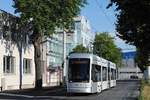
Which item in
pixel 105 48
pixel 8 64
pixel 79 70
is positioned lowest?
pixel 79 70

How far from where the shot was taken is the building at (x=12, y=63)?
53.6 m

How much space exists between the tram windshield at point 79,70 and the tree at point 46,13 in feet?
38.4

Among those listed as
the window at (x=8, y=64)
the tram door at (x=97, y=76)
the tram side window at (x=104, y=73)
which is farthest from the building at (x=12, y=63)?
the tram door at (x=97, y=76)

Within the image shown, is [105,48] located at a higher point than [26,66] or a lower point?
higher

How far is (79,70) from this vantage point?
4275 centimetres

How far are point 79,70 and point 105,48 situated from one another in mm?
75493

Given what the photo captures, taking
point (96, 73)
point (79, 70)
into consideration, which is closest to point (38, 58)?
point (96, 73)

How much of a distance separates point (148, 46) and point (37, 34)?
31.7m

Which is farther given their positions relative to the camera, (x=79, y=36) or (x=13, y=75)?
(x=79, y=36)

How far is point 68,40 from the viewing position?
4542 inches

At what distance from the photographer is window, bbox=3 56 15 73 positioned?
5491 cm

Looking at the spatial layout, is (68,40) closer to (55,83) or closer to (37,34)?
(55,83)

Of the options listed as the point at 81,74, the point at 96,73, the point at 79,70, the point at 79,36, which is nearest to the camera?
the point at 81,74

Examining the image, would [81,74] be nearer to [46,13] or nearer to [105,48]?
[46,13]
